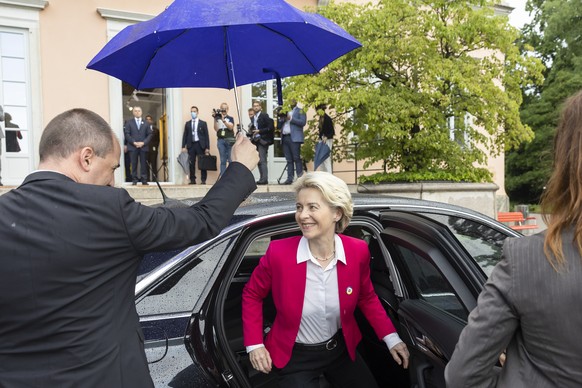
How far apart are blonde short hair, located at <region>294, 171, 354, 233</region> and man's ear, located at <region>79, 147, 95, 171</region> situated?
122 centimetres

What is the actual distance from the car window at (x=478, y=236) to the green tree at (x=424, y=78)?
19.1 feet

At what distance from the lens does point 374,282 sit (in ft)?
10.5

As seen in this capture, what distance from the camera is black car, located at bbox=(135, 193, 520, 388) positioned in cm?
208

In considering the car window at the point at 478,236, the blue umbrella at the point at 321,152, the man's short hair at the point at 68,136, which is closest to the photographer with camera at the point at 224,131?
the blue umbrella at the point at 321,152

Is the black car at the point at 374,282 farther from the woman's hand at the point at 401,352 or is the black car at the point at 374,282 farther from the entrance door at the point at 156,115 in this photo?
the entrance door at the point at 156,115

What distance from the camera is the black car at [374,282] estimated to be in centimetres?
208

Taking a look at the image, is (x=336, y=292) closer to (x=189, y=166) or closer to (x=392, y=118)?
(x=392, y=118)

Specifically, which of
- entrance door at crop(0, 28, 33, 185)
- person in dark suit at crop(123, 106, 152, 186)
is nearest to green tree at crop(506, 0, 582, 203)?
person in dark suit at crop(123, 106, 152, 186)

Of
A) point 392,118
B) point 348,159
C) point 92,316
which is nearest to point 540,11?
point 348,159

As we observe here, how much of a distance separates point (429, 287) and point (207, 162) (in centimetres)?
919

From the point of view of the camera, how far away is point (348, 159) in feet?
37.6

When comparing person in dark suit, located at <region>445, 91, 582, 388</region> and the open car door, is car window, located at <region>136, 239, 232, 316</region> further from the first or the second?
person in dark suit, located at <region>445, 91, 582, 388</region>

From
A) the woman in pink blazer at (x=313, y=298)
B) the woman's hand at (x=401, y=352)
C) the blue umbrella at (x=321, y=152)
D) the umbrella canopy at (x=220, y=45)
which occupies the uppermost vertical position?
the umbrella canopy at (x=220, y=45)

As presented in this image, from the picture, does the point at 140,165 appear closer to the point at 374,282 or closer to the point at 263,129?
the point at 263,129
